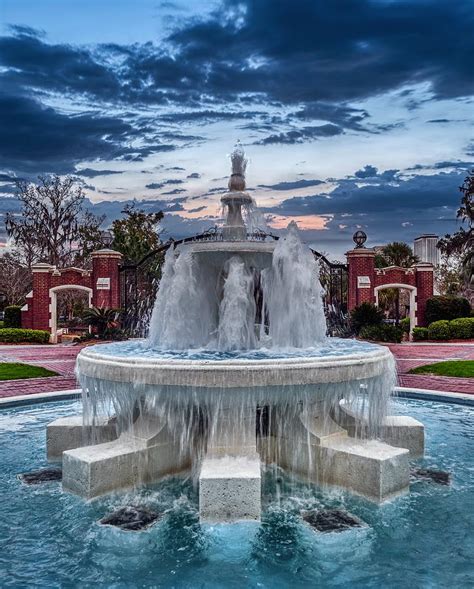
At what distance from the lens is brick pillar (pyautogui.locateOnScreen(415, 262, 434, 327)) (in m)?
25.9

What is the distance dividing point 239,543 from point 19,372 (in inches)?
385

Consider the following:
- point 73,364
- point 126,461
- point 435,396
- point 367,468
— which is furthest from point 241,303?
point 73,364

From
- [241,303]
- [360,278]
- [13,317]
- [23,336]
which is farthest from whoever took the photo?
[13,317]

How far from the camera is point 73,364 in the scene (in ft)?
49.6

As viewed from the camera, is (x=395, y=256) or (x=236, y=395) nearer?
(x=236, y=395)

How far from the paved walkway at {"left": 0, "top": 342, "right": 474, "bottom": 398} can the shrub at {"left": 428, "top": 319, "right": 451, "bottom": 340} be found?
1.60 m

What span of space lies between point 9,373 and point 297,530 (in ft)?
32.2

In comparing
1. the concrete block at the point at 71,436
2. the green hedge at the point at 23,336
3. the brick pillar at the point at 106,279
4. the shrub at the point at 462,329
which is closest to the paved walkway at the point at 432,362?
the shrub at the point at 462,329

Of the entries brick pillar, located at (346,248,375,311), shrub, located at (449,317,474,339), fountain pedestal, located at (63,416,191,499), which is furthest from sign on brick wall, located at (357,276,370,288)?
fountain pedestal, located at (63,416,191,499)

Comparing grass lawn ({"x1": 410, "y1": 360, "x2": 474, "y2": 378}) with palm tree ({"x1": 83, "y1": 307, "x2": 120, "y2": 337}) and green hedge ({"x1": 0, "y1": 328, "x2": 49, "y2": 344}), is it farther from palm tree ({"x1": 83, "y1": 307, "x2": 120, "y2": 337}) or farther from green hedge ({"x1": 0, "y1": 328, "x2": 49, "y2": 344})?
green hedge ({"x1": 0, "y1": 328, "x2": 49, "y2": 344})

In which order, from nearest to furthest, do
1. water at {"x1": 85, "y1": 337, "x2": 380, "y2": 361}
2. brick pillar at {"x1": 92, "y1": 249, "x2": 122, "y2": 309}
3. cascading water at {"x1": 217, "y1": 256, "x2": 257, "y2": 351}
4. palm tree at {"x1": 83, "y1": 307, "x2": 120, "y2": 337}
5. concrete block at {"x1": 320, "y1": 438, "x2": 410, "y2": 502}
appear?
1. concrete block at {"x1": 320, "y1": 438, "x2": 410, "y2": 502}
2. water at {"x1": 85, "y1": 337, "x2": 380, "y2": 361}
3. cascading water at {"x1": 217, "y1": 256, "x2": 257, "y2": 351}
4. palm tree at {"x1": 83, "y1": 307, "x2": 120, "y2": 337}
5. brick pillar at {"x1": 92, "y1": 249, "x2": 122, "y2": 309}

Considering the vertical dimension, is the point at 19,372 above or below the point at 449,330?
below

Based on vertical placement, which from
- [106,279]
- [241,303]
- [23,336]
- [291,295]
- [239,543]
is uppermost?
[106,279]

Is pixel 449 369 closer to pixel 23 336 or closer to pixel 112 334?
pixel 112 334
